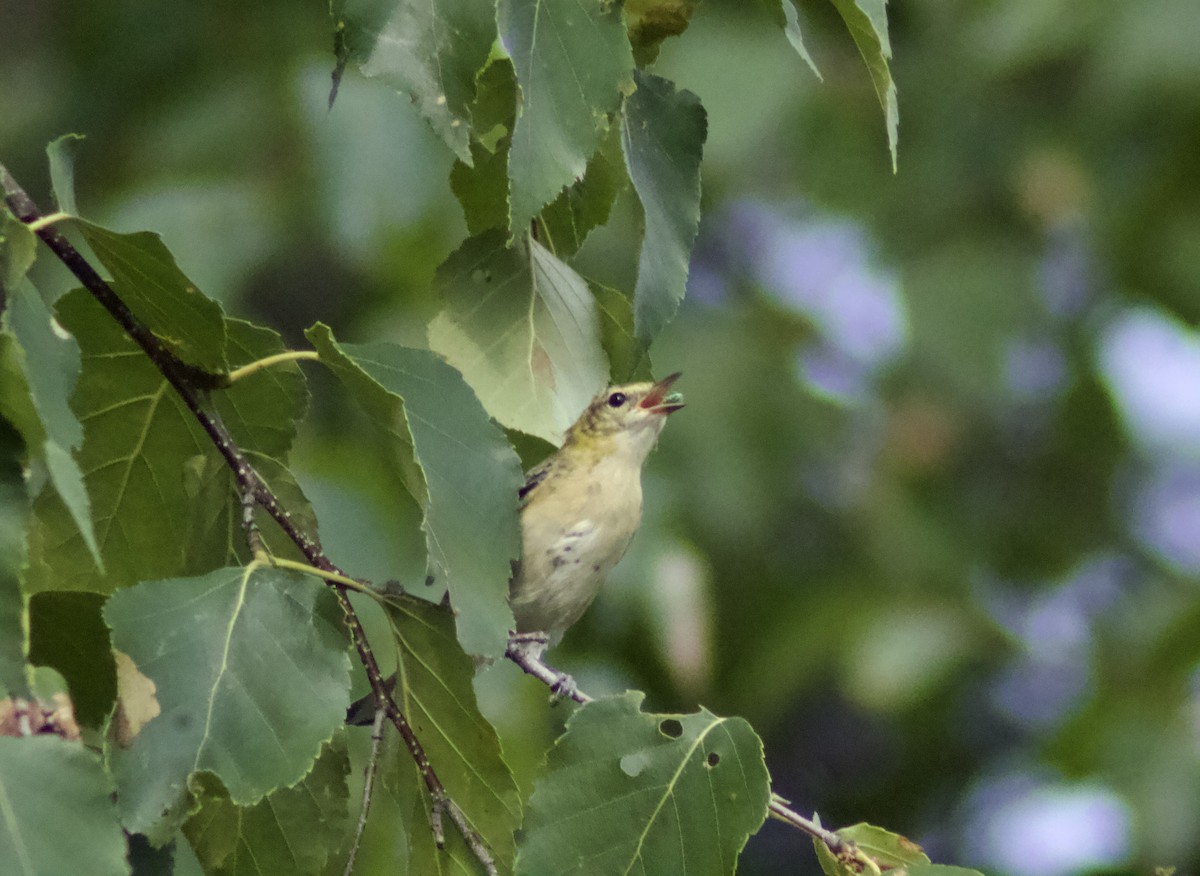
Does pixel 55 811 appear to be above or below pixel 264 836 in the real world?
above

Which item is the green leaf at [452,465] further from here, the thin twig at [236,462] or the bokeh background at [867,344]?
the bokeh background at [867,344]

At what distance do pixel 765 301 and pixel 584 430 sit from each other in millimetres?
4256

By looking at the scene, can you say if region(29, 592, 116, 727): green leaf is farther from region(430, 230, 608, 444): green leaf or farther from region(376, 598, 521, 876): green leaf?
region(430, 230, 608, 444): green leaf

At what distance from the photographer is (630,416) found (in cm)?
395

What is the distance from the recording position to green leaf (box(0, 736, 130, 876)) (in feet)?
5.04

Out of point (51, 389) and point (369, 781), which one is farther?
point (369, 781)

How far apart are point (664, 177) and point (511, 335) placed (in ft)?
1.18

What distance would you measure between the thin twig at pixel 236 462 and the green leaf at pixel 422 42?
0.43 m

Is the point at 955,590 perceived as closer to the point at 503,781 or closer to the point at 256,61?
the point at 256,61

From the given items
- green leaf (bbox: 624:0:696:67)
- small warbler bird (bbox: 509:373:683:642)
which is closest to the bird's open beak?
small warbler bird (bbox: 509:373:683:642)

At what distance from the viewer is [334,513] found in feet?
16.4

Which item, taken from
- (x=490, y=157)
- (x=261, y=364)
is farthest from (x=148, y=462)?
(x=490, y=157)

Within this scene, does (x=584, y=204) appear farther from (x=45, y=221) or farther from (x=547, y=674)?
(x=45, y=221)

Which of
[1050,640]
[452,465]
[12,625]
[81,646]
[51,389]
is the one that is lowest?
[1050,640]
